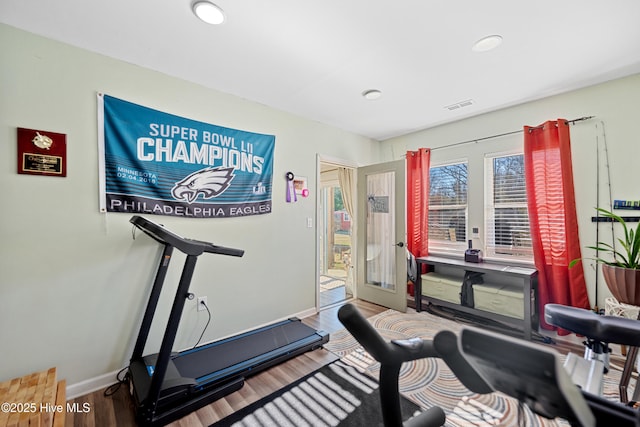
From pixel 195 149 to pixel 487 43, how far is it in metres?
2.52

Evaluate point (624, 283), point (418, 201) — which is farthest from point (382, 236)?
point (624, 283)

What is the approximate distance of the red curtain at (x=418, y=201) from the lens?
12.3ft

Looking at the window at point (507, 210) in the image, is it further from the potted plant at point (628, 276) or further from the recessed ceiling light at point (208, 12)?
A: the recessed ceiling light at point (208, 12)

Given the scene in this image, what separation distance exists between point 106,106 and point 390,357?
255 centimetres

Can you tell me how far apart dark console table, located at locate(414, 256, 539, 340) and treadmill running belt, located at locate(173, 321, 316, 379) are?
1733mm

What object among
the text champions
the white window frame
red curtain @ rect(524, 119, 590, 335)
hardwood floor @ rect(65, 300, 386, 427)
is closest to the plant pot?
red curtain @ rect(524, 119, 590, 335)

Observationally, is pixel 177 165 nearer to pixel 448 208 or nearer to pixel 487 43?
pixel 487 43

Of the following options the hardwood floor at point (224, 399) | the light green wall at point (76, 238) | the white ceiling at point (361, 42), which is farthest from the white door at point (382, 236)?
the light green wall at point (76, 238)

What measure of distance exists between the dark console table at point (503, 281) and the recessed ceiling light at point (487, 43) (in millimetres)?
2133

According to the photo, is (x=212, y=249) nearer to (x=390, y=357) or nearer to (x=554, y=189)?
(x=390, y=357)

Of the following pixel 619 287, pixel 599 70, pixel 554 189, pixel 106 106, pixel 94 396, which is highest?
pixel 599 70

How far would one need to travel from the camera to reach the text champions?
7.22 feet

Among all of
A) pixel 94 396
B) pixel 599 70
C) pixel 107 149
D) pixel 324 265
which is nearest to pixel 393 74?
pixel 599 70

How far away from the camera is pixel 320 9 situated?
1.62 m
